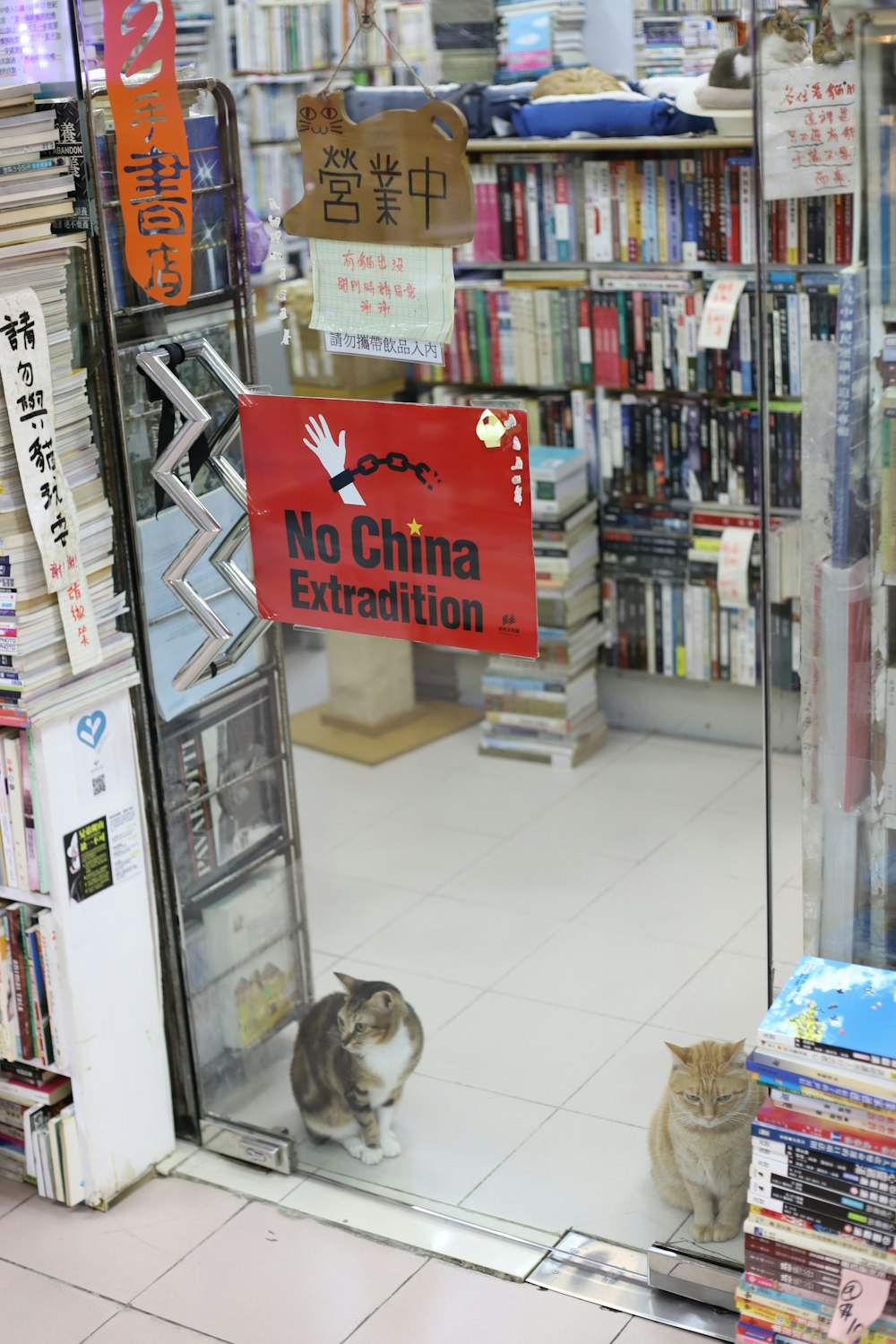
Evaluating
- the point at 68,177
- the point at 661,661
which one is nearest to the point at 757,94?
the point at 68,177

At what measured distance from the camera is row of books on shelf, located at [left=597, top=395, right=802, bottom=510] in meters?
4.68

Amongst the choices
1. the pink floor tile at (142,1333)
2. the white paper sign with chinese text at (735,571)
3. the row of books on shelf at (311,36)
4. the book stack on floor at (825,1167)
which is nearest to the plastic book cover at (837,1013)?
A: the book stack on floor at (825,1167)

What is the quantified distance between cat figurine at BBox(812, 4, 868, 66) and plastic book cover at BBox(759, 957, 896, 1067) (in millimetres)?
1224

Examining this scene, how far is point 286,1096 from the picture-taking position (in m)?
3.20

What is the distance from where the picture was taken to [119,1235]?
2.89 m

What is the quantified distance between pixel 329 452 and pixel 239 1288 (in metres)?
1.39

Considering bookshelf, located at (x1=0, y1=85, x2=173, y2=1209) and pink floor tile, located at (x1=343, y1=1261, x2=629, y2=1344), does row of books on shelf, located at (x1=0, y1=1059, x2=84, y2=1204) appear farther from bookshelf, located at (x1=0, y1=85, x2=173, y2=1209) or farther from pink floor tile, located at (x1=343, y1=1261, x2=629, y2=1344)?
pink floor tile, located at (x1=343, y1=1261, x2=629, y2=1344)

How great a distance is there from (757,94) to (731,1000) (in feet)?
6.28

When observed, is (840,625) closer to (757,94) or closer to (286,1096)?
(757,94)

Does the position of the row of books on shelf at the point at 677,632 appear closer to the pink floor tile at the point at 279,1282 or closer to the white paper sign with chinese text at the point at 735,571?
the white paper sign with chinese text at the point at 735,571

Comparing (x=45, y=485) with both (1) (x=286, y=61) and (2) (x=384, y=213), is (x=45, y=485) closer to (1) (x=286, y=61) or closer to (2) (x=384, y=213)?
(2) (x=384, y=213)

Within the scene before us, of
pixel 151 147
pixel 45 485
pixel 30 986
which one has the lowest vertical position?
pixel 30 986

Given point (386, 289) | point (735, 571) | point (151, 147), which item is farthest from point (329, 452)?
point (735, 571)

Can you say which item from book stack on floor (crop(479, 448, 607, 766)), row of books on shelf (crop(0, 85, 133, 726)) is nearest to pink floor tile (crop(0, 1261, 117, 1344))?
row of books on shelf (crop(0, 85, 133, 726))
